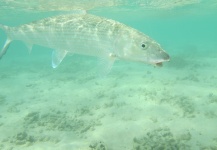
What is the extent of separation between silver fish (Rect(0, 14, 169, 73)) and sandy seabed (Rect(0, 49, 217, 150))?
3617mm

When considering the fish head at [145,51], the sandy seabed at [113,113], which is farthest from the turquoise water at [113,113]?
the fish head at [145,51]

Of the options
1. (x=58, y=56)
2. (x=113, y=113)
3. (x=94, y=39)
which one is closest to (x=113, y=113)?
(x=113, y=113)

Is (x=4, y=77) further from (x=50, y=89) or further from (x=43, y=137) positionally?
(x=43, y=137)

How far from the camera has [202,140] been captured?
8.14 metres

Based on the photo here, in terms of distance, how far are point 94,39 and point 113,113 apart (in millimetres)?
6200

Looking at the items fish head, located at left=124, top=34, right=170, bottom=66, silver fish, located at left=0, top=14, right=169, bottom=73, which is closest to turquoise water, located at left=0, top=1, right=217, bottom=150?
silver fish, located at left=0, top=14, right=169, bottom=73

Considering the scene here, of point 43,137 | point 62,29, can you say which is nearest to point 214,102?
point 43,137

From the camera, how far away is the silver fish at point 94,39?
183 inches

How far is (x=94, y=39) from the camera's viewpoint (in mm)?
5266

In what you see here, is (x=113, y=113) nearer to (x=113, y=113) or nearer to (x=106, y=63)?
(x=113, y=113)

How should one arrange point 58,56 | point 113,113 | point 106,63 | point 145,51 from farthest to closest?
point 113,113 < point 58,56 < point 106,63 < point 145,51

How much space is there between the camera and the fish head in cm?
431

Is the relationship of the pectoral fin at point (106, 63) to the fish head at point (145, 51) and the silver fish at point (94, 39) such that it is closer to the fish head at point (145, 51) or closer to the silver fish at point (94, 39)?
the silver fish at point (94, 39)

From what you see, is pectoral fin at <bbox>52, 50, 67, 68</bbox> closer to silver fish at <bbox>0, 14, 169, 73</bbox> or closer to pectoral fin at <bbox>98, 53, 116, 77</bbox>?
silver fish at <bbox>0, 14, 169, 73</bbox>
